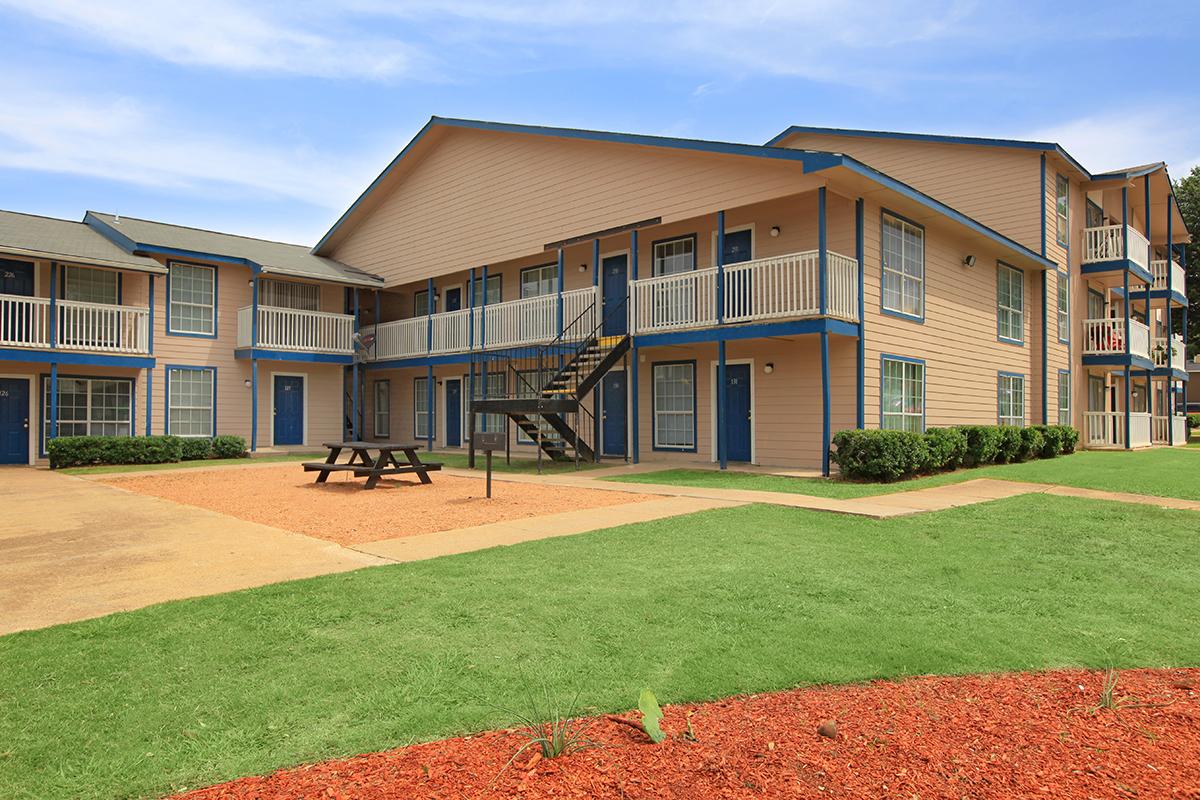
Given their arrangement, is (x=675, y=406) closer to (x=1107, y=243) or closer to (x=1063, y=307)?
(x=1063, y=307)

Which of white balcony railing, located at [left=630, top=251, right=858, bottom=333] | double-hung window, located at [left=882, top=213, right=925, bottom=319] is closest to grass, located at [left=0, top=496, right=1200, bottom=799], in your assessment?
white balcony railing, located at [left=630, top=251, right=858, bottom=333]

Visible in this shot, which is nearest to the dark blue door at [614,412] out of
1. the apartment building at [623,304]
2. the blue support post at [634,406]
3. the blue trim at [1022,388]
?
the apartment building at [623,304]

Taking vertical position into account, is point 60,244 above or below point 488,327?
above

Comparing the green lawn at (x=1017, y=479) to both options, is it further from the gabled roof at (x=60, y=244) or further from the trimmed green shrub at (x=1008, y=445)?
the gabled roof at (x=60, y=244)

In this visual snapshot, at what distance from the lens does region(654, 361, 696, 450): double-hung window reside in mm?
17844

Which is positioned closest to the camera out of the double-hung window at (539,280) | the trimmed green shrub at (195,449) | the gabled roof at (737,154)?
the gabled roof at (737,154)

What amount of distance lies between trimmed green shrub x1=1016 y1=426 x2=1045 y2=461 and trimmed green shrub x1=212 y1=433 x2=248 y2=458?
19908 millimetres

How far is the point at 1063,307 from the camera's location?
923 inches

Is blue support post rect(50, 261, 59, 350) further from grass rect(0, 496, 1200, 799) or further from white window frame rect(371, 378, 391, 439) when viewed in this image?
grass rect(0, 496, 1200, 799)

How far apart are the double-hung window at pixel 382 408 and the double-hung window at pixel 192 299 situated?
578 centimetres

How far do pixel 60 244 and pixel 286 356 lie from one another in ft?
20.0

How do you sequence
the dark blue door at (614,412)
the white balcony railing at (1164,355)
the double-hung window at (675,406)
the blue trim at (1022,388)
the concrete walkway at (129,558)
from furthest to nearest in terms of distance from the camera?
the white balcony railing at (1164,355)
the blue trim at (1022,388)
the dark blue door at (614,412)
the double-hung window at (675,406)
the concrete walkway at (129,558)

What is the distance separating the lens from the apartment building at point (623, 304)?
15594 mm

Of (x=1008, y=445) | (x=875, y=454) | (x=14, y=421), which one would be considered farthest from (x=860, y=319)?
(x=14, y=421)
